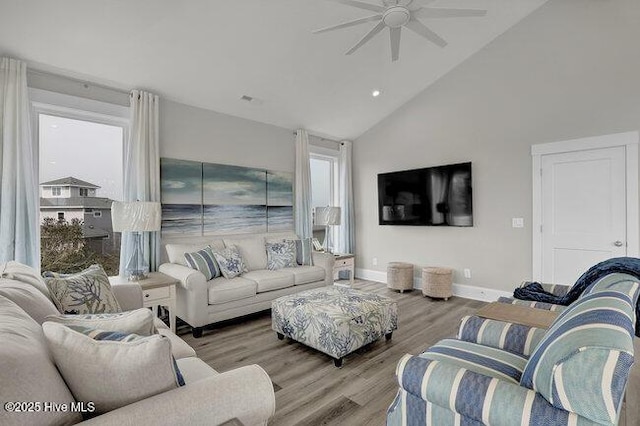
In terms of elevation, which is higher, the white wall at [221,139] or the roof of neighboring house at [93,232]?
the white wall at [221,139]

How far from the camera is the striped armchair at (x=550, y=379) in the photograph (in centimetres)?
91

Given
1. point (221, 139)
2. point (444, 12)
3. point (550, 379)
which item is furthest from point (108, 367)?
point (221, 139)

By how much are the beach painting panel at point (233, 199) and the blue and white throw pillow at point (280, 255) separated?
519mm

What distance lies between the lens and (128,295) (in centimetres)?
246

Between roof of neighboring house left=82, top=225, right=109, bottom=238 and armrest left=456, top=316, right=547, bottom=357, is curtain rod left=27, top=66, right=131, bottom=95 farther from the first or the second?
armrest left=456, top=316, right=547, bottom=357

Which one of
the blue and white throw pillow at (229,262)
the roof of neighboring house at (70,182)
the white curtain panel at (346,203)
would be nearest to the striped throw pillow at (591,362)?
the blue and white throw pillow at (229,262)

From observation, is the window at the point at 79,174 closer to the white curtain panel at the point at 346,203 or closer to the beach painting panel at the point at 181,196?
the beach painting panel at the point at 181,196

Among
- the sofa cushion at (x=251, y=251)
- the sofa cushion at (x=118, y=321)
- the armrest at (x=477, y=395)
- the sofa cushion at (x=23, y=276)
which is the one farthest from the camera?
the sofa cushion at (x=251, y=251)

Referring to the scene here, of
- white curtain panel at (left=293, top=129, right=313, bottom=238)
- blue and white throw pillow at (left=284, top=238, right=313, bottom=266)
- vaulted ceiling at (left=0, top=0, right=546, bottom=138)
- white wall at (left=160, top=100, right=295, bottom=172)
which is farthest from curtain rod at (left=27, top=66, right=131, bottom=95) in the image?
blue and white throw pillow at (left=284, top=238, right=313, bottom=266)

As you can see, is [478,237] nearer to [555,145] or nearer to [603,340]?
[555,145]

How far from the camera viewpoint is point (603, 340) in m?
0.93

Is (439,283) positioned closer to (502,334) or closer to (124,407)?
(502,334)

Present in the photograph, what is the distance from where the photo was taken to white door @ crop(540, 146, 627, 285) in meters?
3.47

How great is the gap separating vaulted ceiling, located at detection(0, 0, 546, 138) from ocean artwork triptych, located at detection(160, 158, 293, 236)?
0.85 metres
